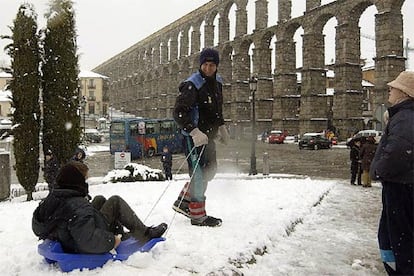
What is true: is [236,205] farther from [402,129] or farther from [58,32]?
[58,32]

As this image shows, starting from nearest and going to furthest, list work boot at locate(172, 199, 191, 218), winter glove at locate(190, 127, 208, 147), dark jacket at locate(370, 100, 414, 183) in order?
dark jacket at locate(370, 100, 414, 183) → winter glove at locate(190, 127, 208, 147) → work boot at locate(172, 199, 191, 218)

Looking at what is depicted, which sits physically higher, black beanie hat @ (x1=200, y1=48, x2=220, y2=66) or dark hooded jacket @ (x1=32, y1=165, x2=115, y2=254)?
black beanie hat @ (x1=200, y1=48, x2=220, y2=66)

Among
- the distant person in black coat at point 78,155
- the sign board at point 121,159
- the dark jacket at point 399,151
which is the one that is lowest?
the sign board at point 121,159

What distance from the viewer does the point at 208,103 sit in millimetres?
4332

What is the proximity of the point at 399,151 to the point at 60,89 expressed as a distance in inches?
372

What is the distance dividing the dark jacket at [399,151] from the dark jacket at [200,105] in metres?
1.87

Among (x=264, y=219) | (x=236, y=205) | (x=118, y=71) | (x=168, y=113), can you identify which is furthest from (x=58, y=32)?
(x=118, y=71)

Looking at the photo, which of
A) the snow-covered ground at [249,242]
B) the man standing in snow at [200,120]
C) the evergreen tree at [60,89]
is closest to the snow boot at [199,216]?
the man standing in snow at [200,120]

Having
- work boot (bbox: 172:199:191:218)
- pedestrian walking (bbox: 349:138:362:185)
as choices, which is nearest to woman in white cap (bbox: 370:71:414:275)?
work boot (bbox: 172:199:191:218)

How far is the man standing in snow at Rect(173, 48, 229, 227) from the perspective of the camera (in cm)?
419

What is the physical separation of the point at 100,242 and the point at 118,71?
93767 millimetres

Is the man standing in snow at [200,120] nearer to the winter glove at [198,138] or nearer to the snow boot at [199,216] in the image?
the snow boot at [199,216]

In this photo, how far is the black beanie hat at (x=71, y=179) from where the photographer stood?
3.08 meters

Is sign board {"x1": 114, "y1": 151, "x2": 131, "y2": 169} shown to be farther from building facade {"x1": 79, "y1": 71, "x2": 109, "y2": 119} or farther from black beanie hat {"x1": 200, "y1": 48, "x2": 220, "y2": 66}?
building facade {"x1": 79, "y1": 71, "x2": 109, "y2": 119}
